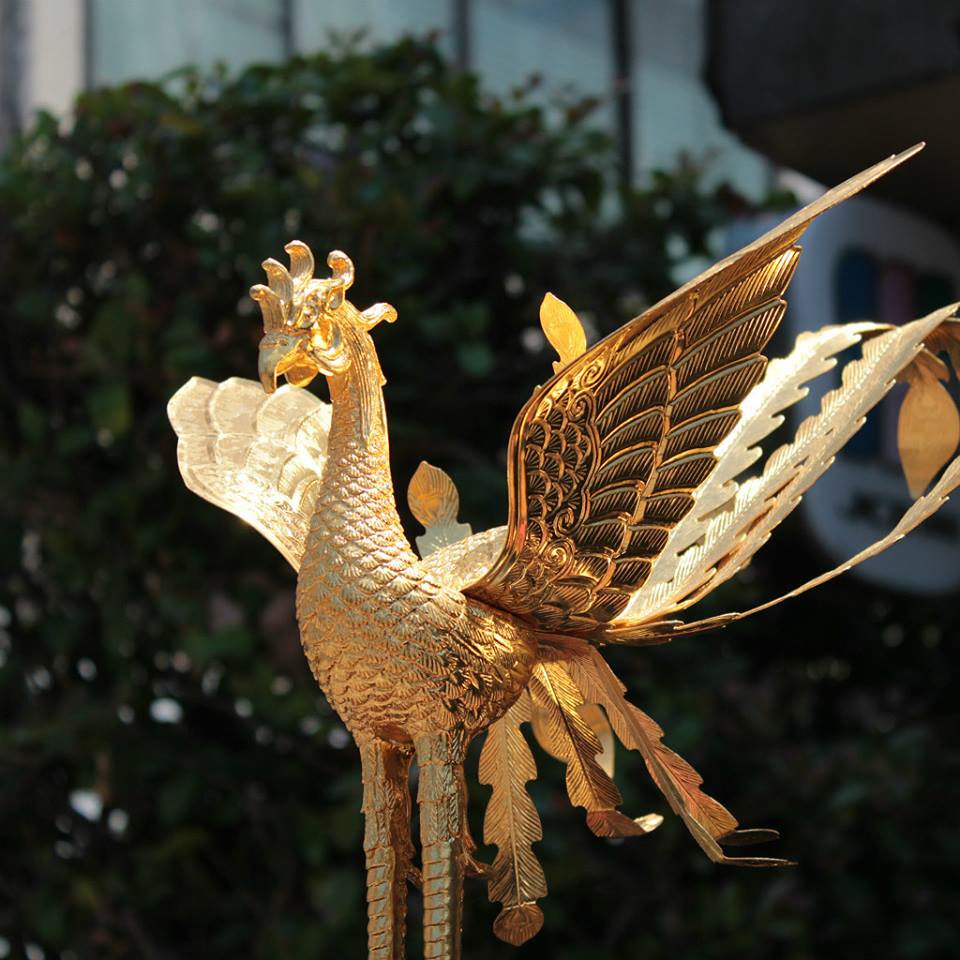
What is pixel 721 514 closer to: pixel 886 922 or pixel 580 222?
pixel 580 222

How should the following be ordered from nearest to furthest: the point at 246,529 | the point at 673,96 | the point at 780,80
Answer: the point at 246,529, the point at 780,80, the point at 673,96

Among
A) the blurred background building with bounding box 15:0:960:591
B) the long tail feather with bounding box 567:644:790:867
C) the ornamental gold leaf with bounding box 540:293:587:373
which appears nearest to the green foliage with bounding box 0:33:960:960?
the blurred background building with bounding box 15:0:960:591

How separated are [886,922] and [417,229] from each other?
1503 millimetres

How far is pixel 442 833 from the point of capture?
1.01m

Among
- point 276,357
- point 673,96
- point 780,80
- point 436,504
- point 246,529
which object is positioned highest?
point 673,96

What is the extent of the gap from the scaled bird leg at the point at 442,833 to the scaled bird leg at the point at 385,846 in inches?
1.4

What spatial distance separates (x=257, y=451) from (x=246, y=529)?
1.36 meters

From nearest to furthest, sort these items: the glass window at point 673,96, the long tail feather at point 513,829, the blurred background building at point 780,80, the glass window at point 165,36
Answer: the long tail feather at point 513,829
the blurred background building at point 780,80
the glass window at point 165,36
the glass window at point 673,96

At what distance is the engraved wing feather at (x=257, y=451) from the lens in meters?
1.14

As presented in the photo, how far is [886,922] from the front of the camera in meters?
3.03

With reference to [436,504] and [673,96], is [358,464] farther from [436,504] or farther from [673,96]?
[673,96]

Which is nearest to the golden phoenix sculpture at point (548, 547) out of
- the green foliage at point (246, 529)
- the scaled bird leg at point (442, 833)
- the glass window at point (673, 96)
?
the scaled bird leg at point (442, 833)

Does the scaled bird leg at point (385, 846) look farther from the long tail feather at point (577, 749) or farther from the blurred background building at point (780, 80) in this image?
the blurred background building at point (780, 80)

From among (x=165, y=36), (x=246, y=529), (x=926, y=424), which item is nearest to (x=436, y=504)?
(x=926, y=424)
